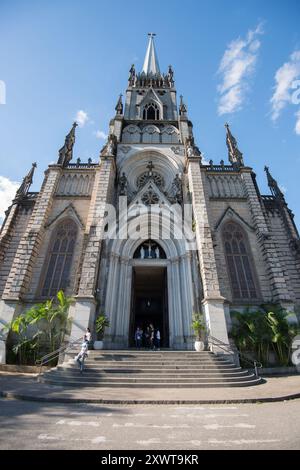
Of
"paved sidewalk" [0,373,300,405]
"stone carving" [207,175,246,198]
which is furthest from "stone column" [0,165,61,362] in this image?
"stone carving" [207,175,246,198]

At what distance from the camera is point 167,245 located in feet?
54.0

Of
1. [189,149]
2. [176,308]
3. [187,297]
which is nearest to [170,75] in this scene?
[189,149]

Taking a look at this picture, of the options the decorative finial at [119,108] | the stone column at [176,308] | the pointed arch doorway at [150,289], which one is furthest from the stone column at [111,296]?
the decorative finial at [119,108]

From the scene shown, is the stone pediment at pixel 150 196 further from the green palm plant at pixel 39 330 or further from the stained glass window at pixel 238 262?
the green palm plant at pixel 39 330

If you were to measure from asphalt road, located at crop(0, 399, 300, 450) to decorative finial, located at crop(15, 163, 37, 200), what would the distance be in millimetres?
17260

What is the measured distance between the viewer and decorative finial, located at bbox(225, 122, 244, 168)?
2108 cm

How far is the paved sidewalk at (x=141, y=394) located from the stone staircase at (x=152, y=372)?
1.24ft

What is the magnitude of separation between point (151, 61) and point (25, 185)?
35625mm

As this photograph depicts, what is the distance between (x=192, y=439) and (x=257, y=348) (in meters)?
10.5

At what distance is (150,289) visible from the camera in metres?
19.8

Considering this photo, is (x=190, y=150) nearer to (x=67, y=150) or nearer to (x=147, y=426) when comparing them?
(x=67, y=150)

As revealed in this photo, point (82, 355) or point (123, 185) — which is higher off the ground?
point (123, 185)

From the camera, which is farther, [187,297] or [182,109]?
[182,109]

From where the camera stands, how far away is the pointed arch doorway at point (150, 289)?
15892 mm
